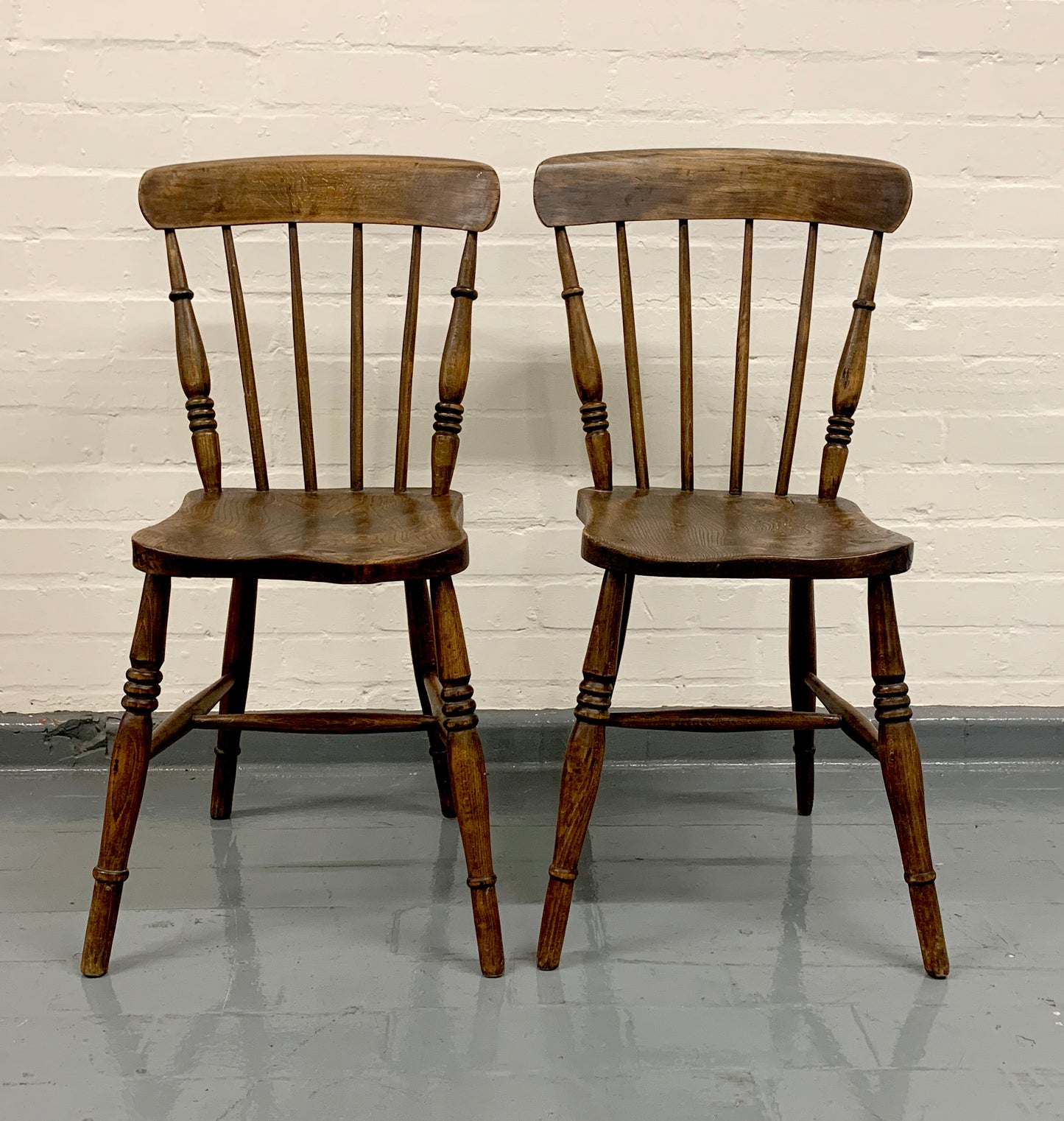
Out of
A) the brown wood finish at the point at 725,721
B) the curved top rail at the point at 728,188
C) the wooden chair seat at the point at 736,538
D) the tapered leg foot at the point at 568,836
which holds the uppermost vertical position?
the curved top rail at the point at 728,188

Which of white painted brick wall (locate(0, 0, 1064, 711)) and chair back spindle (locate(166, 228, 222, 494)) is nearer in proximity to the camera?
chair back spindle (locate(166, 228, 222, 494))

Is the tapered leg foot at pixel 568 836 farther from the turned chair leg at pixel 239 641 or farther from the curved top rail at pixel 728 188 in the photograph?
the curved top rail at pixel 728 188

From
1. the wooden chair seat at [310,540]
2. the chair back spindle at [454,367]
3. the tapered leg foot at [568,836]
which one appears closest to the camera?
the wooden chair seat at [310,540]

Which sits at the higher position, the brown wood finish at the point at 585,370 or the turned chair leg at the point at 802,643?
the brown wood finish at the point at 585,370

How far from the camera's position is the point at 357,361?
5.57 feet

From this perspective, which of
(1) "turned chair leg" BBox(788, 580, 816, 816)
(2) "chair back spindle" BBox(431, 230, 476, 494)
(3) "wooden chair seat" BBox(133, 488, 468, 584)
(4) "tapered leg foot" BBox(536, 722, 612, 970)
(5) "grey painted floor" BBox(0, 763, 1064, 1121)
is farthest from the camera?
(1) "turned chair leg" BBox(788, 580, 816, 816)

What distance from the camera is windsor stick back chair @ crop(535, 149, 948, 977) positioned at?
1.42m

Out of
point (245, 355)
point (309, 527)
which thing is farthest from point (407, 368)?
point (309, 527)

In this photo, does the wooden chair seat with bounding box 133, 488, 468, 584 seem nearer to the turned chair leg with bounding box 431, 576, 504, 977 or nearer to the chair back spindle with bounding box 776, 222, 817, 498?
the turned chair leg with bounding box 431, 576, 504, 977

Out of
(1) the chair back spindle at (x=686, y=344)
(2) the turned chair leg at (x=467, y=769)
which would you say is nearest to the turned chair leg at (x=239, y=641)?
(2) the turned chair leg at (x=467, y=769)

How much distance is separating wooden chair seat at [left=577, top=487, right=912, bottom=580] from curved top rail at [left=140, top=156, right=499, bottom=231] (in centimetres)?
46

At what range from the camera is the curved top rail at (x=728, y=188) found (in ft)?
5.46

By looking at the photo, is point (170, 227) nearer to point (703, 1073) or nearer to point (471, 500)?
point (471, 500)

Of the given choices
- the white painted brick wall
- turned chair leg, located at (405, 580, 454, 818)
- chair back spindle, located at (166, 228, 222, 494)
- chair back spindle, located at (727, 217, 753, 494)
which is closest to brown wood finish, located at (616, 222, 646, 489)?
chair back spindle, located at (727, 217, 753, 494)
